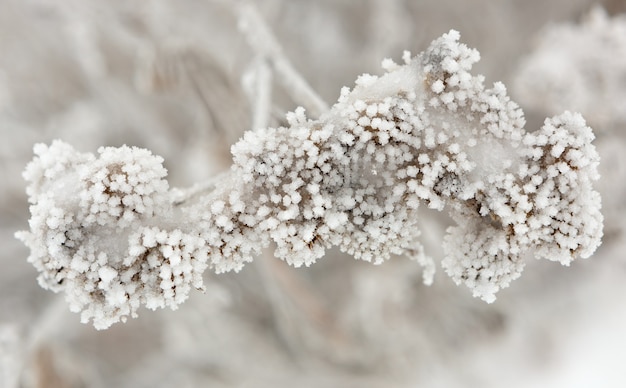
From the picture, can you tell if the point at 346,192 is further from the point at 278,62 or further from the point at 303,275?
the point at 303,275

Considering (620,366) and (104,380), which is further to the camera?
(620,366)

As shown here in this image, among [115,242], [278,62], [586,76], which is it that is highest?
[586,76]

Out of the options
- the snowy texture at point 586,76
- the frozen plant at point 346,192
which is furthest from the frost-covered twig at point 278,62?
the snowy texture at point 586,76

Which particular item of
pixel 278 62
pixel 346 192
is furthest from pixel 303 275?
pixel 346 192

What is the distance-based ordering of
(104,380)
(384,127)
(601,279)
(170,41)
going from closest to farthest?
1. (384,127)
2. (170,41)
3. (104,380)
4. (601,279)

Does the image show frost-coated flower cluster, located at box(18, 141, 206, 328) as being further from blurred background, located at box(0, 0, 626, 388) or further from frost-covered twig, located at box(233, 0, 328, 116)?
blurred background, located at box(0, 0, 626, 388)

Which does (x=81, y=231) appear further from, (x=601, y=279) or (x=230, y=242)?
(x=601, y=279)

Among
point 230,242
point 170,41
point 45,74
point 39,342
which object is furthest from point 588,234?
point 45,74
